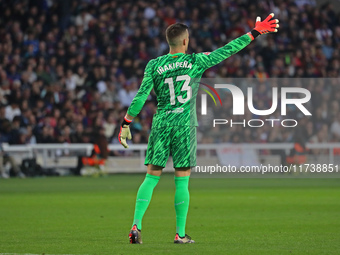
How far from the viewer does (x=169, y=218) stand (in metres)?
10.6

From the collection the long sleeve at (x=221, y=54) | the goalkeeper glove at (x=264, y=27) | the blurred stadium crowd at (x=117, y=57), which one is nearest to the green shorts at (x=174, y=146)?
the long sleeve at (x=221, y=54)

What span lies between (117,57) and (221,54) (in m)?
19.1

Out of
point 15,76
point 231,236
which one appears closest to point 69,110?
point 15,76

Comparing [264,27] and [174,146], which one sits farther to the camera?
[264,27]

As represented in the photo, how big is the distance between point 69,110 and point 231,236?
15.7 meters

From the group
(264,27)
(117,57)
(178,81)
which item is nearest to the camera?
(178,81)

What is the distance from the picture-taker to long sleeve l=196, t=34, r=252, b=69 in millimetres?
7527

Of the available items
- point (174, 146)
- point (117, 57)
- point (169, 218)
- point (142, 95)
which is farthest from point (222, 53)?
point (117, 57)

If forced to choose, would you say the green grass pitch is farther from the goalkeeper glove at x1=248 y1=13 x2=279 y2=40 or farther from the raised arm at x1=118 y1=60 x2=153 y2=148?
the goalkeeper glove at x1=248 y1=13 x2=279 y2=40

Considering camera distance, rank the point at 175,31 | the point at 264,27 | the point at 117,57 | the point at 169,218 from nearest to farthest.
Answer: the point at 175,31
the point at 264,27
the point at 169,218
the point at 117,57

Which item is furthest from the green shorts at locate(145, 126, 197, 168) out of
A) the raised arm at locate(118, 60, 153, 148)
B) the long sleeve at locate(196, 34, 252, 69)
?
the long sleeve at locate(196, 34, 252, 69)

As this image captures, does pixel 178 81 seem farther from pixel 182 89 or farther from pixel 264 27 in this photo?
pixel 264 27

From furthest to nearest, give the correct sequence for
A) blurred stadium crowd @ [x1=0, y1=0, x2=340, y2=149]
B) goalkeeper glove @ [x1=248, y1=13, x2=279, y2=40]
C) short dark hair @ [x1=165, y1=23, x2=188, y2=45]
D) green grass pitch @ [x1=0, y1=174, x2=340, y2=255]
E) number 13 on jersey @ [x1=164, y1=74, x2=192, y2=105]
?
blurred stadium crowd @ [x1=0, y1=0, x2=340, y2=149]
goalkeeper glove @ [x1=248, y1=13, x2=279, y2=40]
number 13 on jersey @ [x1=164, y1=74, x2=192, y2=105]
short dark hair @ [x1=165, y1=23, x2=188, y2=45]
green grass pitch @ [x1=0, y1=174, x2=340, y2=255]

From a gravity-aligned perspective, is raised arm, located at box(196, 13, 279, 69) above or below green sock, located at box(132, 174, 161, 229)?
above
